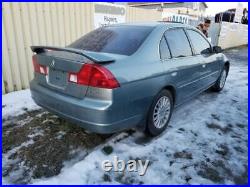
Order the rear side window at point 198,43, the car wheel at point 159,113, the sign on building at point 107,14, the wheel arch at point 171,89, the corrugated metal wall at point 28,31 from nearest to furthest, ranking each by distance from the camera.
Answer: the car wheel at point 159,113
the wheel arch at point 171,89
the rear side window at point 198,43
the corrugated metal wall at point 28,31
the sign on building at point 107,14

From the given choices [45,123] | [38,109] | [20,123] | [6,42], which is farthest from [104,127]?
[6,42]

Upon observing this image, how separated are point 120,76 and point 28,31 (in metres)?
3.52

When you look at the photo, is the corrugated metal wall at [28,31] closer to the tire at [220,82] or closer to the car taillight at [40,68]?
the car taillight at [40,68]

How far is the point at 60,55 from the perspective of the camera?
3113 millimetres

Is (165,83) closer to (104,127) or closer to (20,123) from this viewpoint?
(104,127)

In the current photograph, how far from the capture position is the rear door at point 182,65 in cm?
366

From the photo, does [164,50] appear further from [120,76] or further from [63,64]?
[63,64]

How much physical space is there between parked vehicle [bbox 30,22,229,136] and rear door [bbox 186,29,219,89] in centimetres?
12

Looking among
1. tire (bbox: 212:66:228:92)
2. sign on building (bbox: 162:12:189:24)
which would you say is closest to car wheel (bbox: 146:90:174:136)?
tire (bbox: 212:66:228:92)

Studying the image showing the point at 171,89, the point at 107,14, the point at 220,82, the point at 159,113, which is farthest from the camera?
the point at 107,14

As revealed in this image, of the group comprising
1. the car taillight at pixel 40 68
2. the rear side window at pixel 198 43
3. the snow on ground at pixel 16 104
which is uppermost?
the rear side window at pixel 198 43

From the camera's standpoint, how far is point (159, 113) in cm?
358

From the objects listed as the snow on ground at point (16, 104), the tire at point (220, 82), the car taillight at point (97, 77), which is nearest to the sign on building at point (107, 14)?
the snow on ground at point (16, 104)

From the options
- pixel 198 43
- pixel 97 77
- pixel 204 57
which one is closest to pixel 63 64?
pixel 97 77
